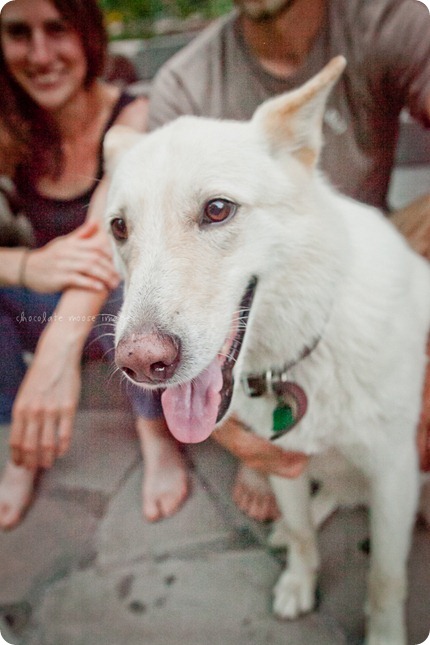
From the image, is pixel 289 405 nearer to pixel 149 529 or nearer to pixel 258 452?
pixel 258 452

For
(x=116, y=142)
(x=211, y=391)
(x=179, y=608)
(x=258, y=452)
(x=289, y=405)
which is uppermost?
(x=116, y=142)

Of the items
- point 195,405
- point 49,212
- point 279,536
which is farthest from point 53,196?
point 279,536

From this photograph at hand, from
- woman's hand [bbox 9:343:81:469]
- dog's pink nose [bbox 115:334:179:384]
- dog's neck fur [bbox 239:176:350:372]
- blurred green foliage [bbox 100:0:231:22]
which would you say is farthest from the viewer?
woman's hand [bbox 9:343:81:469]

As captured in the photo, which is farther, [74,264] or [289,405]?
[74,264]

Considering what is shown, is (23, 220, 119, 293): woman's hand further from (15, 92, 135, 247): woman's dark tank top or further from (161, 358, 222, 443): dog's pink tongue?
(161, 358, 222, 443): dog's pink tongue

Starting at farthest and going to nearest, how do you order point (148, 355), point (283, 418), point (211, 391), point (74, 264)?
point (74, 264) → point (283, 418) → point (211, 391) → point (148, 355)

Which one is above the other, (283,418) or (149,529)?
(283,418)

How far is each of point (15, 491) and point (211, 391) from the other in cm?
56

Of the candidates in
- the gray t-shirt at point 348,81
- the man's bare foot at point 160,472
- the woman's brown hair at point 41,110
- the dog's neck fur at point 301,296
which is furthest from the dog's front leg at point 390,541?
the woman's brown hair at point 41,110

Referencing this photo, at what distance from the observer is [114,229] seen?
740 mm

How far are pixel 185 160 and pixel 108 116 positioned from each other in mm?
277

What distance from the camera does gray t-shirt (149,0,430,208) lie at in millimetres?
771

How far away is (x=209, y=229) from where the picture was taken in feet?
2.20

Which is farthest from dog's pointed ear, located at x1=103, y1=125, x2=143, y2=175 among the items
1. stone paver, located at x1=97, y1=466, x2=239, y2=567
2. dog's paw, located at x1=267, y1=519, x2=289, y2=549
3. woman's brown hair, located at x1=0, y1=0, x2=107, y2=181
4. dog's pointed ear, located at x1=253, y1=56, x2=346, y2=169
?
dog's paw, located at x1=267, y1=519, x2=289, y2=549
